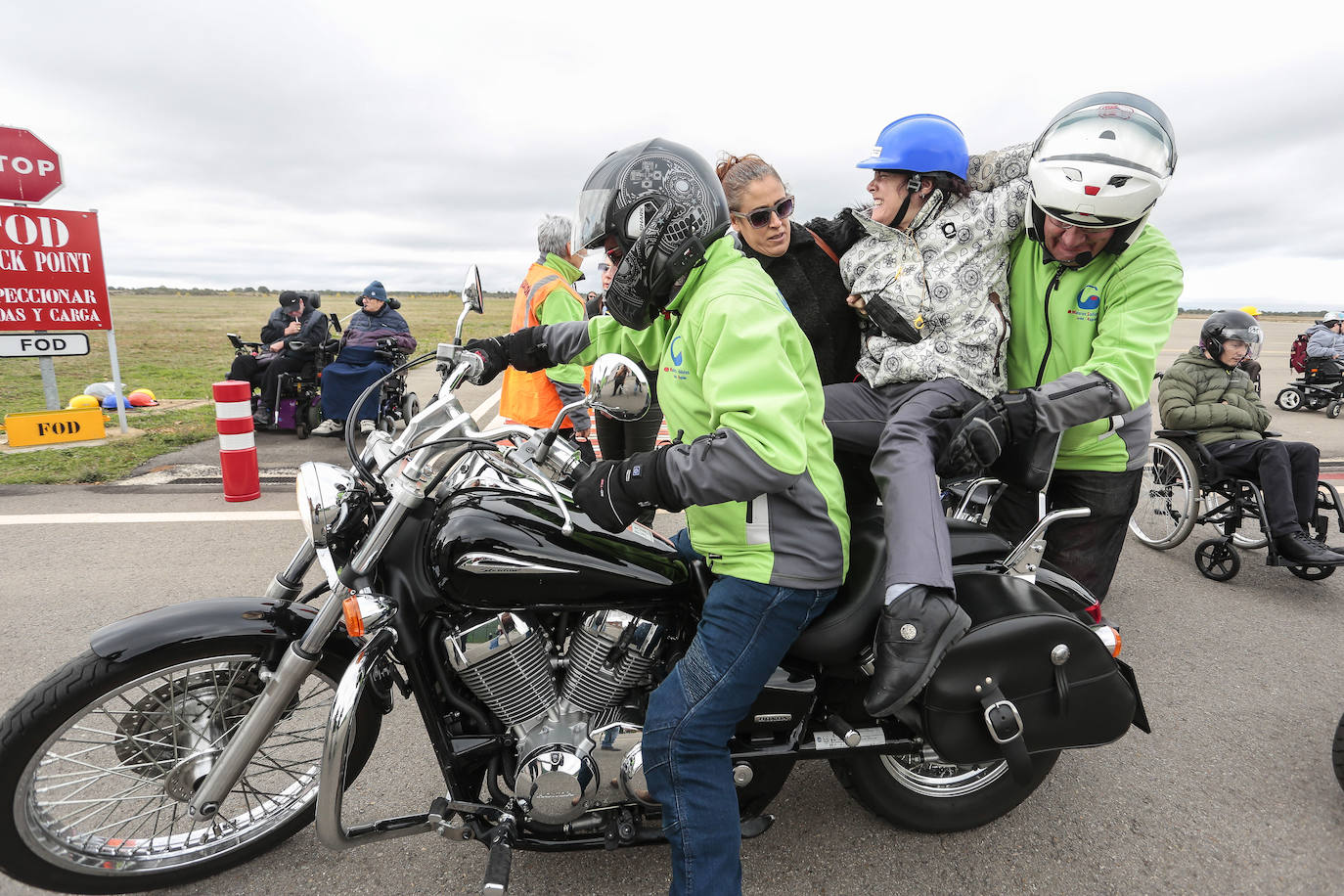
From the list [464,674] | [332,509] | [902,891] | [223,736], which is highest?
[332,509]

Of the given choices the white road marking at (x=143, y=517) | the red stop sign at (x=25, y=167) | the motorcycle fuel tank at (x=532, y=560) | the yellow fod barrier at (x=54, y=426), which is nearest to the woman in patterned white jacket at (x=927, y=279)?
the motorcycle fuel tank at (x=532, y=560)

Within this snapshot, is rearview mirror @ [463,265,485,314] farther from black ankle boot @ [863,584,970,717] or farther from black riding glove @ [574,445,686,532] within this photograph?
black ankle boot @ [863,584,970,717]

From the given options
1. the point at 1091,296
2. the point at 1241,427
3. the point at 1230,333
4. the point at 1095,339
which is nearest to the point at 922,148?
the point at 1091,296

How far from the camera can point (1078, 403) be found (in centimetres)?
236

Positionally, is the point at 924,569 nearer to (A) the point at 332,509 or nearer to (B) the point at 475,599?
(B) the point at 475,599

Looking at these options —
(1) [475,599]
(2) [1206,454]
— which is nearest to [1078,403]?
(1) [475,599]

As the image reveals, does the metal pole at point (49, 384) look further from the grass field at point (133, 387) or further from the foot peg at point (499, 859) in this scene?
the foot peg at point (499, 859)

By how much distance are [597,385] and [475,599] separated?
2.43 feet

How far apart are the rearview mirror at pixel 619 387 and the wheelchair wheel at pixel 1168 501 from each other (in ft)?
15.3

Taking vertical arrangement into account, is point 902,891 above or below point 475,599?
below

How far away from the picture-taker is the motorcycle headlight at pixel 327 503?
2021 mm

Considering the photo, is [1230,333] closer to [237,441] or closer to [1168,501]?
[1168,501]

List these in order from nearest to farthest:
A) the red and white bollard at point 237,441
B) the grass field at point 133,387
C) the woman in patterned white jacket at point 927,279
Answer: the woman in patterned white jacket at point 927,279 < the red and white bollard at point 237,441 < the grass field at point 133,387

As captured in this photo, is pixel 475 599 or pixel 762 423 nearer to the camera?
pixel 762 423
